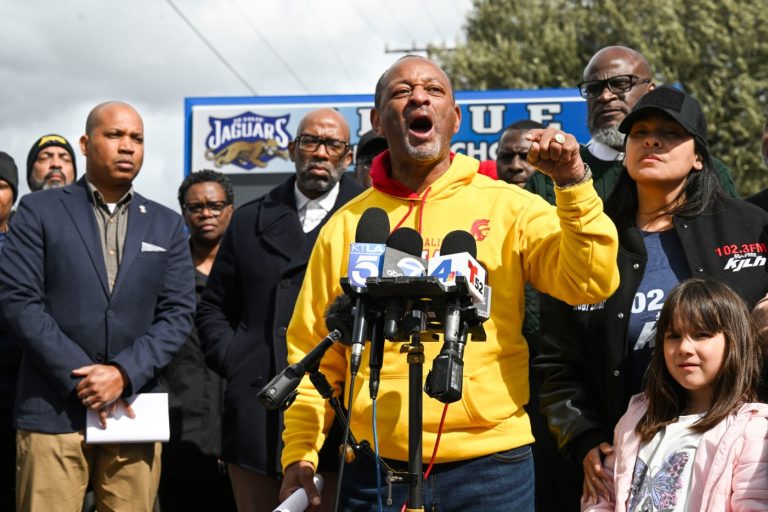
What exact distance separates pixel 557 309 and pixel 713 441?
97cm

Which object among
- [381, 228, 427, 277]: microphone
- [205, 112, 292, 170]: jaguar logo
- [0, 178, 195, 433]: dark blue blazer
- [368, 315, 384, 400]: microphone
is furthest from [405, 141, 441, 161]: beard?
[205, 112, 292, 170]: jaguar logo

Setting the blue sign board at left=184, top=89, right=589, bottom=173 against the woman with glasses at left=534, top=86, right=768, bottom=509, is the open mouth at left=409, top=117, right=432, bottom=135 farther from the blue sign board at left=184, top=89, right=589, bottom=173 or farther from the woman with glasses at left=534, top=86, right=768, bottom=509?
the blue sign board at left=184, top=89, right=589, bottom=173

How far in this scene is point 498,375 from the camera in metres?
3.84

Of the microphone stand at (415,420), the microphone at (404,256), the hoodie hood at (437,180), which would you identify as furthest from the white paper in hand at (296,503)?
the hoodie hood at (437,180)

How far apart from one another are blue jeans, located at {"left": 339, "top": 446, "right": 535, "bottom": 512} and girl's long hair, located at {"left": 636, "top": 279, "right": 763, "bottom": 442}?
0.64m

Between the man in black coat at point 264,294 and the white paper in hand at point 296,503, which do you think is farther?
the man in black coat at point 264,294

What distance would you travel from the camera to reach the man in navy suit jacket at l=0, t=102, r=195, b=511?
5570 millimetres

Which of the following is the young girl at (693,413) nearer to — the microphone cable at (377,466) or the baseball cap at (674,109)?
the baseball cap at (674,109)

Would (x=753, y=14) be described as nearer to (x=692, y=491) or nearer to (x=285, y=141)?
(x=285, y=141)

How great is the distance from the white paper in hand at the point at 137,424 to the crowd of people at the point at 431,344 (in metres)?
0.03

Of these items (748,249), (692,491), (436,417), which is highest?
(748,249)

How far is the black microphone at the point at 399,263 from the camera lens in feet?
10.6

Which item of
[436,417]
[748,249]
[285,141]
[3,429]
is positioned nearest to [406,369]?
[436,417]

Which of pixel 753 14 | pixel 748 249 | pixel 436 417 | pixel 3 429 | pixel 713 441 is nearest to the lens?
pixel 436 417
